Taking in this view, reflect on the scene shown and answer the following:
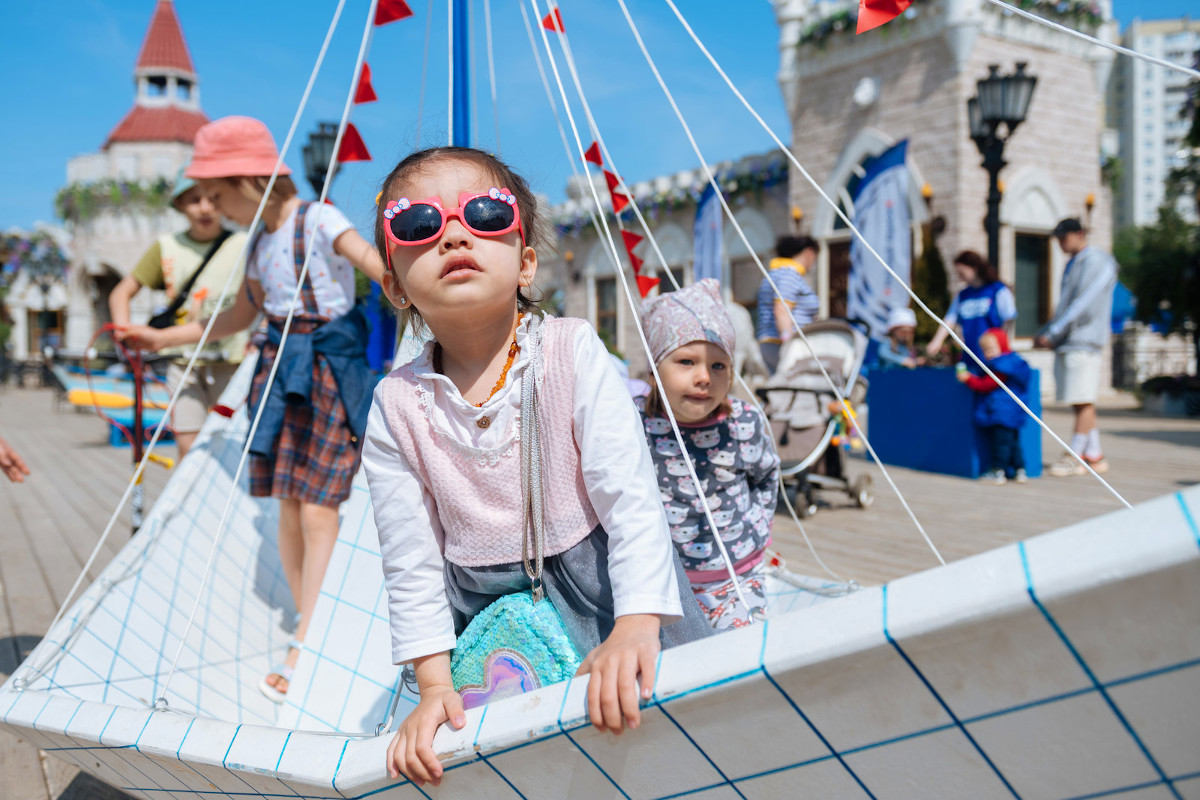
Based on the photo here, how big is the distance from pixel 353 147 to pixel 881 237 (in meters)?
8.05

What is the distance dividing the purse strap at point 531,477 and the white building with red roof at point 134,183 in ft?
76.8

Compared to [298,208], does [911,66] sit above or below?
above

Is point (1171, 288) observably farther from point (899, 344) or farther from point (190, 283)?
point (190, 283)

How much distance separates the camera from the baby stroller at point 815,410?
4.16 metres

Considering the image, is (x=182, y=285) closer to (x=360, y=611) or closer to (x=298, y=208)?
(x=298, y=208)

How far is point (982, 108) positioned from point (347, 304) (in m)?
5.59

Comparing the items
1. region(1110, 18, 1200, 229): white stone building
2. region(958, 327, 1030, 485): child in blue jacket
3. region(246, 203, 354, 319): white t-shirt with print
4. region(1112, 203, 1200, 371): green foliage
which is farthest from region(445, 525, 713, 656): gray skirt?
region(1110, 18, 1200, 229): white stone building

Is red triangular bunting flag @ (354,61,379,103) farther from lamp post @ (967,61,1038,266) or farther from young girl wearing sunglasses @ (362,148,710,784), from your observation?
lamp post @ (967,61,1038,266)

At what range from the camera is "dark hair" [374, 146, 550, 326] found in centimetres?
123

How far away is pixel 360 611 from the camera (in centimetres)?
204

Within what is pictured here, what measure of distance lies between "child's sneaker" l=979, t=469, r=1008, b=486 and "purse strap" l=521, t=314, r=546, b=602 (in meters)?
4.58

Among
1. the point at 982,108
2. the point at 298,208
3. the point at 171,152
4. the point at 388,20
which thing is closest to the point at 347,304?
the point at 298,208

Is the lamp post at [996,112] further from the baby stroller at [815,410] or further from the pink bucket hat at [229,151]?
the pink bucket hat at [229,151]

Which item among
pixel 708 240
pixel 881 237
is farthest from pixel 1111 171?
pixel 708 240
